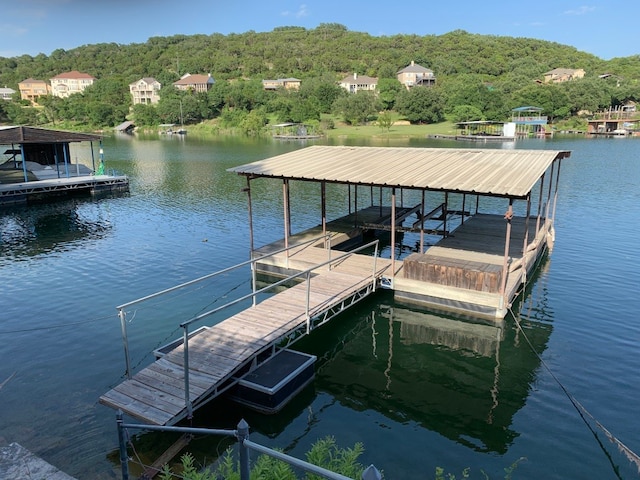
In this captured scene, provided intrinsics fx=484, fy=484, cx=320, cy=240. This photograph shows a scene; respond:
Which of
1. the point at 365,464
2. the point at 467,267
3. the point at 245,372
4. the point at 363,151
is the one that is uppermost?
the point at 363,151

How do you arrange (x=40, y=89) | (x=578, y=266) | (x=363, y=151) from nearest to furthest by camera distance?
(x=578, y=266) < (x=363, y=151) < (x=40, y=89)

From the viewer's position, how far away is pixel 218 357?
10.4 meters

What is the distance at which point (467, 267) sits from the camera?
49.0ft

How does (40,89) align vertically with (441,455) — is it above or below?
above

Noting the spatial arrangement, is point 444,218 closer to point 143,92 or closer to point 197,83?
point 197,83

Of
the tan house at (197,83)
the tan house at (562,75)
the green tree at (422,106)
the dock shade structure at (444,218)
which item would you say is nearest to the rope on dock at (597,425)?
the dock shade structure at (444,218)

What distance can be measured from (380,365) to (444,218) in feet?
38.0

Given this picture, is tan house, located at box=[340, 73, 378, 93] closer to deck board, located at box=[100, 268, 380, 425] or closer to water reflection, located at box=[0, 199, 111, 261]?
water reflection, located at box=[0, 199, 111, 261]

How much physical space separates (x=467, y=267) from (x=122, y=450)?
11061 millimetres

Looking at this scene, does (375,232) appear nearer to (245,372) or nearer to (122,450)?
(245,372)

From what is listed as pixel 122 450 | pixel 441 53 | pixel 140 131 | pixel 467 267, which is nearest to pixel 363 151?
pixel 467 267

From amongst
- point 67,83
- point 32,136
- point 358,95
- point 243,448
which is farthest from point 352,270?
point 67,83

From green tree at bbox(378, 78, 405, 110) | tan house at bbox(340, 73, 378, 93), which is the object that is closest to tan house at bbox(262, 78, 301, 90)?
tan house at bbox(340, 73, 378, 93)

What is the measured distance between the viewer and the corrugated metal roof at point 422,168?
48.9 ft
